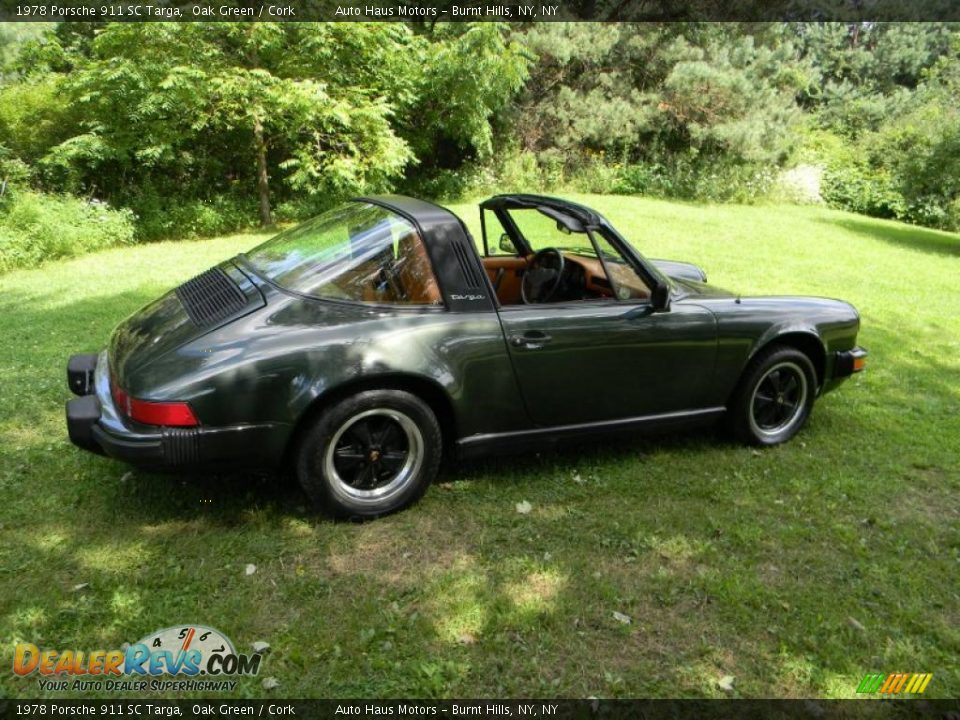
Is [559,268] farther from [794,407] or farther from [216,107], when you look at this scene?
[216,107]

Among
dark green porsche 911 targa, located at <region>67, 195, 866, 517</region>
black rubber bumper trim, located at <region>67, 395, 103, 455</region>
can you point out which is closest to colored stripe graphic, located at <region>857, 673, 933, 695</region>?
dark green porsche 911 targa, located at <region>67, 195, 866, 517</region>

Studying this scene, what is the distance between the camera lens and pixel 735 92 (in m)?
19.7

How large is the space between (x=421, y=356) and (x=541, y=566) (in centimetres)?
109

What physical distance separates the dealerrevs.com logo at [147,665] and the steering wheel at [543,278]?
2324 mm

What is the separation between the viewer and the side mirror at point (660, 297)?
12.7 ft

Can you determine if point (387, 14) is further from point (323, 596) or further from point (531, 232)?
point (323, 596)

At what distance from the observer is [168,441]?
9.70ft

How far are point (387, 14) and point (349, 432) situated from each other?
1608 cm

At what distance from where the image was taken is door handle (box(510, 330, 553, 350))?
3568 millimetres

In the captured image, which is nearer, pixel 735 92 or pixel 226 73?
pixel 226 73

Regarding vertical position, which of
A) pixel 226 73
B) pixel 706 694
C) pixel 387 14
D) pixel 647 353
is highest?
pixel 387 14

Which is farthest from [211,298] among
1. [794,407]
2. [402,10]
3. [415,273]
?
[402,10]

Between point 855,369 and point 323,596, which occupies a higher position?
point 855,369

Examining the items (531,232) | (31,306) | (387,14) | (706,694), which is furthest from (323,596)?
(387,14)
